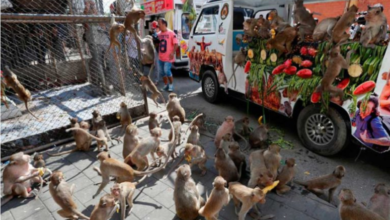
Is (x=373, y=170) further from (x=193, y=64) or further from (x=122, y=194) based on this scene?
(x=193, y=64)

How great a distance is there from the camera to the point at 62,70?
887 cm

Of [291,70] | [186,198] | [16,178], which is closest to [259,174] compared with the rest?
[186,198]

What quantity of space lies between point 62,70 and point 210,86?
18.1ft

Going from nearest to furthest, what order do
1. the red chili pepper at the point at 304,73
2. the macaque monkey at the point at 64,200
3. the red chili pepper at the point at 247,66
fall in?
the macaque monkey at the point at 64,200
the red chili pepper at the point at 304,73
the red chili pepper at the point at 247,66

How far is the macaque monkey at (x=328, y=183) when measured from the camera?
10.6ft

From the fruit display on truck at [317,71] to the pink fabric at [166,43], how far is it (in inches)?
77.0

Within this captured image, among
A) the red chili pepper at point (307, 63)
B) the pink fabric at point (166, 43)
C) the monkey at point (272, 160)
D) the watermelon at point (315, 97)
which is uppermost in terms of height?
the pink fabric at point (166, 43)

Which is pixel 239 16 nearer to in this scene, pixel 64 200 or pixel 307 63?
pixel 307 63

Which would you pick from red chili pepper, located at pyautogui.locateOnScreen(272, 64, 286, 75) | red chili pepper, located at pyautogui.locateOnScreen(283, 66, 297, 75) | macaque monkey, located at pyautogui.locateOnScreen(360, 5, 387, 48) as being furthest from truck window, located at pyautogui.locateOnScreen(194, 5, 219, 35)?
macaque monkey, located at pyautogui.locateOnScreen(360, 5, 387, 48)

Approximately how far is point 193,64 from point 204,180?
4.78m

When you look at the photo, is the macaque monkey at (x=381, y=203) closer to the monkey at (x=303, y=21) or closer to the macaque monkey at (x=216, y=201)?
the macaque monkey at (x=216, y=201)

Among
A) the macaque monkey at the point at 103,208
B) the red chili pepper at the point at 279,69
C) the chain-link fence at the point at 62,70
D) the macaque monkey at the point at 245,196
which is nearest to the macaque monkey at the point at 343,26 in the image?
the red chili pepper at the point at 279,69

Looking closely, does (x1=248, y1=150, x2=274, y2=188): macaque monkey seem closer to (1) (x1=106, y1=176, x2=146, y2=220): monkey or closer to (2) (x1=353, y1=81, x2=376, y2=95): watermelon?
(1) (x1=106, y1=176, x2=146, y2=220): monkey

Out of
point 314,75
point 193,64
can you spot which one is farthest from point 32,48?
point 314,75
